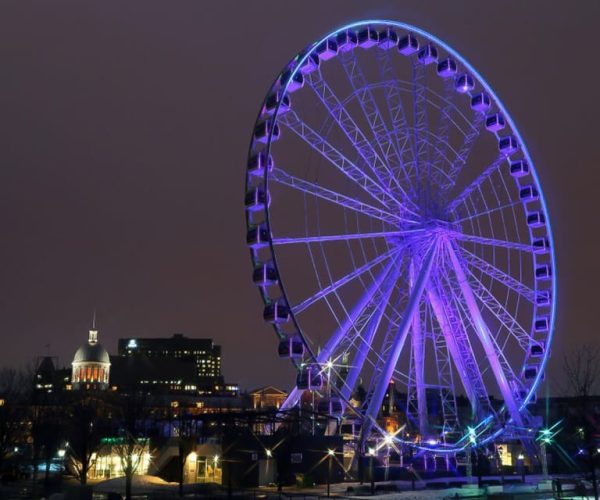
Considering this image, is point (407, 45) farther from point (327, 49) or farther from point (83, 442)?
point (83, 442)

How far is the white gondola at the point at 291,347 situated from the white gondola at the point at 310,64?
16.9 metres

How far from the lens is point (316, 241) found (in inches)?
1879

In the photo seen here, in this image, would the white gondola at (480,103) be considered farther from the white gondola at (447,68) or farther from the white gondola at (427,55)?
the white gondola at (427,55)

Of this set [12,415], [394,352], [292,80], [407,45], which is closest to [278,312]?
[394,352]

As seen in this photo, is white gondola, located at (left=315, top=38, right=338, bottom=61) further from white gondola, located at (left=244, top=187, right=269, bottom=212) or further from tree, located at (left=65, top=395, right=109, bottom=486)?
tree, located at (left=65, top=395, right=109, bottom=486)

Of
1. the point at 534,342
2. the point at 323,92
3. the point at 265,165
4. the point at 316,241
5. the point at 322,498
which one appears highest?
the point at 323,92

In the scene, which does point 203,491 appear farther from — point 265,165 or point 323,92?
point 323,92

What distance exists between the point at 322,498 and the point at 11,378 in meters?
70.0

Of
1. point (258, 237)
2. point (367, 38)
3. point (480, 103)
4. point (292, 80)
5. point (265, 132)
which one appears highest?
point (367, 38)

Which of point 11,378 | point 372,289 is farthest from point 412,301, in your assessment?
point 11,378

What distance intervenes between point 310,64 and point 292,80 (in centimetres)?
172

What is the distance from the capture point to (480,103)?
2275 inches

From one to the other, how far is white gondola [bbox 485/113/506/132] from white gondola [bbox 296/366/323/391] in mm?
23542

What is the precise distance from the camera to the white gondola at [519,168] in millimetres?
59188
